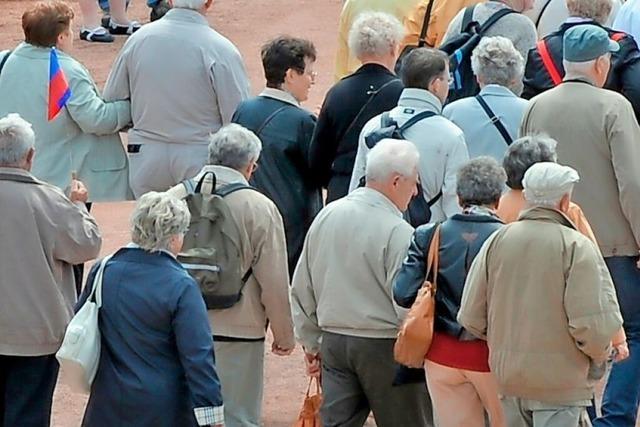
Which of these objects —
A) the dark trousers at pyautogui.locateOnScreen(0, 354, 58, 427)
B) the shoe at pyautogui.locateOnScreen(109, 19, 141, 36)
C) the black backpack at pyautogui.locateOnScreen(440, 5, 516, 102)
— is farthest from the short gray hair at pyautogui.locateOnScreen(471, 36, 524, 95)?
the shoe at pyautogui.locateOnScreen(109, 19, 141, 36)

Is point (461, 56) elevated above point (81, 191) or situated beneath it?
elevated above

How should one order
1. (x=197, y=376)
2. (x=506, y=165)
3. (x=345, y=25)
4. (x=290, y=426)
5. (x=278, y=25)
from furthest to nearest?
(x=278, y=25), (x=345, y=25), (x=290, y=426), (x=506, y=165), (x=197, y=376)

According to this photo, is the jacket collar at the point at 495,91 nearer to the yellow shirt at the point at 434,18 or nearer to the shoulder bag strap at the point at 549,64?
the shoulder bag strap at the point at 549,64

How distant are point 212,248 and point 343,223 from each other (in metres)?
0.65

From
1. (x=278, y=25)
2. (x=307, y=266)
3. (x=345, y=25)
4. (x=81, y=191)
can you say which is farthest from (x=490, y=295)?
(x=278, y=25)

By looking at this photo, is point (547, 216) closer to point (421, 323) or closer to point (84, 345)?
point (421, 323)

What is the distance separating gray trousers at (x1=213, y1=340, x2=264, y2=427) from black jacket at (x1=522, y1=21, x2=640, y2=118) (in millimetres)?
2187

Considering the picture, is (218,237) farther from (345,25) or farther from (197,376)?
(345,25)

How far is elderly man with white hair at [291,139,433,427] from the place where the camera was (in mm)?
6504

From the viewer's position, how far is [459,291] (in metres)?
6.29

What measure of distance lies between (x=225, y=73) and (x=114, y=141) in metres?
0.77

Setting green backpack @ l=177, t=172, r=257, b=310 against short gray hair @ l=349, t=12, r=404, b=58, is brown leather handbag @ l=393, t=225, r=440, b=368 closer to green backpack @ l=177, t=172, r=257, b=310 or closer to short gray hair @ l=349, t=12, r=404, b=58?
green backpack @ l=177, t=172, r=257, b=310

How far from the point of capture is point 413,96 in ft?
Result: 23.7

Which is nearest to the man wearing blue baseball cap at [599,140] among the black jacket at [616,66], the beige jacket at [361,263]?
the black jacket at [616,66]
